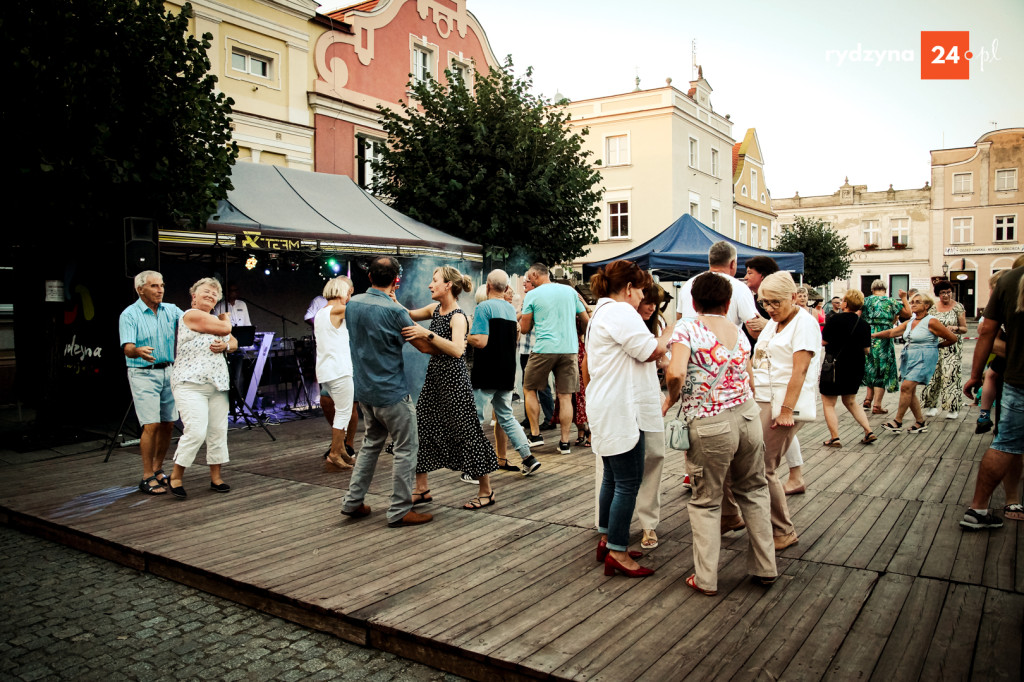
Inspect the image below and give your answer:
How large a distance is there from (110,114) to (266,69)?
8263mm

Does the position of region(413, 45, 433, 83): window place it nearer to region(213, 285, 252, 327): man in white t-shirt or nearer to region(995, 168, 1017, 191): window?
region(213, 285, 252, 327): man in white t-shirt

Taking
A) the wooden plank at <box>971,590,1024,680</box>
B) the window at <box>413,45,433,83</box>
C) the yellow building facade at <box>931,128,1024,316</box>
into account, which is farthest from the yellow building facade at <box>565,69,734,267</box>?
the yellow building facade at <box>931,128,1024,316</box>

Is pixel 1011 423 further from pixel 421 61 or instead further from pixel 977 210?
pixel 977 210

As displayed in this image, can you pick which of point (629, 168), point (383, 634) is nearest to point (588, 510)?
point (383, 634)

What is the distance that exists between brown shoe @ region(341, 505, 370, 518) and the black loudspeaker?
4.13 meters

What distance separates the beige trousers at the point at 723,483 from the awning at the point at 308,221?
6.90m

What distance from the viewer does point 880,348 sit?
32.2ft

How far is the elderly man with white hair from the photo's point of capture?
6.21 metres

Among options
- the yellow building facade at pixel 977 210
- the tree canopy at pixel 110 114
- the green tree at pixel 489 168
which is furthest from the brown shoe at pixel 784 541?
the yellow building facade at pixel 977 210

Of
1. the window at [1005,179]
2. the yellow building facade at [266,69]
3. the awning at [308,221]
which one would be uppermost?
the window at [1005,179]

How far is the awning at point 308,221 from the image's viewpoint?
884cm

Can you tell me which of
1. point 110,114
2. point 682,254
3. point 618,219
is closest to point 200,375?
point 110,114

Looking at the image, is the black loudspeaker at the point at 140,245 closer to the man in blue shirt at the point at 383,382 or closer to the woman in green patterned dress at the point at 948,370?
the man in blue shirt at the point at 383,382

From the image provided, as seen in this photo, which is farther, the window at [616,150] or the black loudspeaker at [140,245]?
the window at [616,150]
